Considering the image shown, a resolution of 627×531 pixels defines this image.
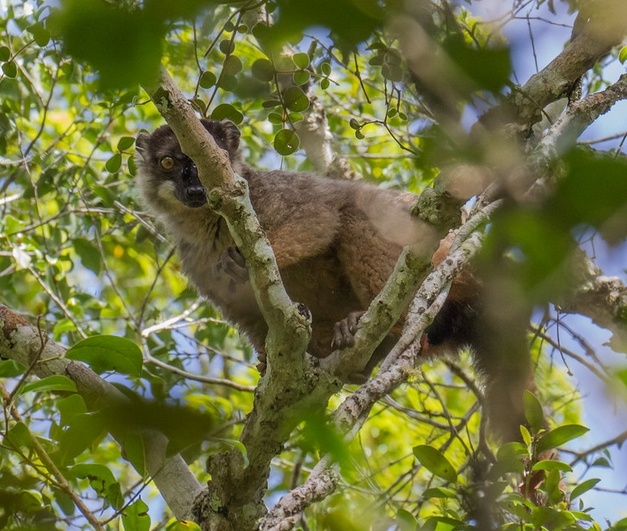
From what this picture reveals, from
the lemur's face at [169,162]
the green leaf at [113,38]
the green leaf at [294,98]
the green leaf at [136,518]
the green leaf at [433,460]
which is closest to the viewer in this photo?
the green leaf at [113,38]

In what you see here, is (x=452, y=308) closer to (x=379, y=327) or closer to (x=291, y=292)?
(x=291, y=292)

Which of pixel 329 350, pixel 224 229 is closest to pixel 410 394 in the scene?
pixel 329 350

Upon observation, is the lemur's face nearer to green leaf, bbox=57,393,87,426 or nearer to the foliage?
the foliage

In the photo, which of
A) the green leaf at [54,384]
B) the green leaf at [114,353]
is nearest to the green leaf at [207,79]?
the green leaf at [114,353]

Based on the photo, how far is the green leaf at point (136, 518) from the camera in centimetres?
323

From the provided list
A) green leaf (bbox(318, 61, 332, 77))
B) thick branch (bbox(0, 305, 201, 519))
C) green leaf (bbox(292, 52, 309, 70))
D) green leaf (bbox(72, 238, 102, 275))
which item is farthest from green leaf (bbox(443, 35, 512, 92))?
green leaf (bbox(72, 238, 102, 275))

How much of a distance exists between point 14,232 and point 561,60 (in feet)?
14.9

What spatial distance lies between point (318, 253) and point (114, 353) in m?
3.16

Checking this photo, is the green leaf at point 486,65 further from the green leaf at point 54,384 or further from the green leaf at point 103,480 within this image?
the green leaf at point 103,480

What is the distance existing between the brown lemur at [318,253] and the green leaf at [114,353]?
2621mm

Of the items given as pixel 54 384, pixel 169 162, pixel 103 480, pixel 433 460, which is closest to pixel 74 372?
pixel 103 480

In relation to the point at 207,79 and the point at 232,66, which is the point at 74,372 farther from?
the point at 232,66

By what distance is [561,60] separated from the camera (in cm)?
412

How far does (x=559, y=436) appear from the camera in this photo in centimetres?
351
